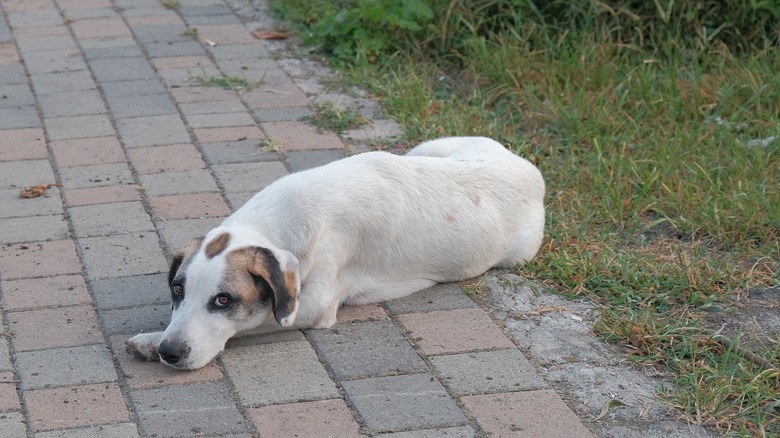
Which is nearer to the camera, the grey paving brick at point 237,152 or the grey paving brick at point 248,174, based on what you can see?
the grey paving brick at point 248,174

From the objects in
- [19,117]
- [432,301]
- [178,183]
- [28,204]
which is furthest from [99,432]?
[19,117]

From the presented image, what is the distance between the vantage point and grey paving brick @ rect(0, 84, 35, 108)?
6246 millimetres

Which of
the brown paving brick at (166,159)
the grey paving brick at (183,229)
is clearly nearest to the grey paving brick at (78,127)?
the brown paving brick at (166,159)

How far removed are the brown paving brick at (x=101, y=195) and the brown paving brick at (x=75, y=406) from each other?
1.57 meters

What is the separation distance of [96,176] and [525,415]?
265 centimetres

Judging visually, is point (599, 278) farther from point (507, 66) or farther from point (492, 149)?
point (507, 66)

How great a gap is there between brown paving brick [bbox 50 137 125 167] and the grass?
1500 mm

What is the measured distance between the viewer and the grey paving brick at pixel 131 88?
6.42 meters

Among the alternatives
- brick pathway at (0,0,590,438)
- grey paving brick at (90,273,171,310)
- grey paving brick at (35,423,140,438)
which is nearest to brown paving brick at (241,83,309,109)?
brick pathway at (0,0,590,438)

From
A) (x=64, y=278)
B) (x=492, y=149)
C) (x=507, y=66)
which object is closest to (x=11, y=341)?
(x=64, y=278)

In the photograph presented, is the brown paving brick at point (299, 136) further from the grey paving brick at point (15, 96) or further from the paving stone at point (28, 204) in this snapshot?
the grey paving brick at point (15, 96)

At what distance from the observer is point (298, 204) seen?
4023 millimetres

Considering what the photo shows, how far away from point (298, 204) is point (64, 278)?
103 centimetres

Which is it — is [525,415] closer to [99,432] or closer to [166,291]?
[99,432]
